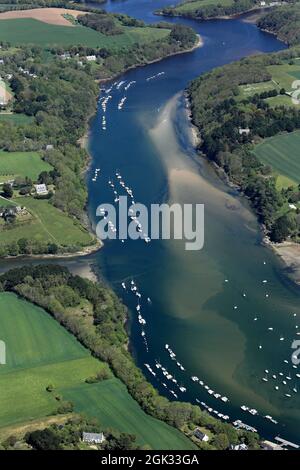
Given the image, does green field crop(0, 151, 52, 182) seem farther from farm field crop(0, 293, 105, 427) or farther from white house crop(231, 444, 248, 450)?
white house crop(231, 444, 248, 450)

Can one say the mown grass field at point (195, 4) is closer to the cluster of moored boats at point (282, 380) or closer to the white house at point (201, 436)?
the cluster of moored boats at point (282, 380)

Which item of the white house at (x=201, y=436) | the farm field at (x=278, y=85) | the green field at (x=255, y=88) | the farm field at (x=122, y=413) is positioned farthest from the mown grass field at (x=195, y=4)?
the white house at (x=201, y=436)

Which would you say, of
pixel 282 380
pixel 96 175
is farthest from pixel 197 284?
pixel 96 175

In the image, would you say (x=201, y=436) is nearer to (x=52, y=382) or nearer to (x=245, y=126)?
(x=52, y=382)

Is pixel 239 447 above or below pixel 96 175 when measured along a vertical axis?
below

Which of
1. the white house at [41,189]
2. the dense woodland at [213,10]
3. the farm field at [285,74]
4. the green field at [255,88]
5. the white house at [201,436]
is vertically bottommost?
the white house at [201,436]
